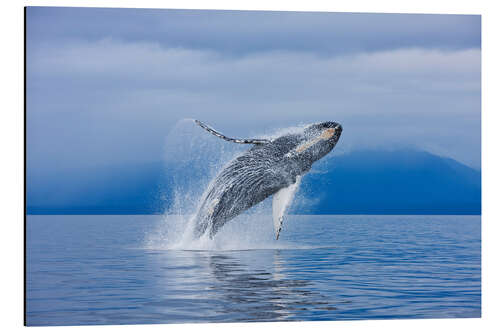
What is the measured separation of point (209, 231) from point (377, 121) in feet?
14.0

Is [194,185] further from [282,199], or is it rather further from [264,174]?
[282,199]

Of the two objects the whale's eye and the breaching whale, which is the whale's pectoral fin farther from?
the whale's eye

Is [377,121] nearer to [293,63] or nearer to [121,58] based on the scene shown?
[293,63]

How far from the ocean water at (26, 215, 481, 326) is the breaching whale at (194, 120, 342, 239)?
23.4 inches

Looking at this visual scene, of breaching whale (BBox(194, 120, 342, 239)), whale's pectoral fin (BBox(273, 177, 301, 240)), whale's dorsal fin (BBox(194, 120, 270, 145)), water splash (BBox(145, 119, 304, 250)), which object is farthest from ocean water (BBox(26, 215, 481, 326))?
whale's dorsal fin (BBox(194, 120, 270, 145))

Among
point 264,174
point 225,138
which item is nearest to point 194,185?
point 264,174

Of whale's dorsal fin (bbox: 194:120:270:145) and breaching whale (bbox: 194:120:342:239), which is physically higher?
whale's dorsal fin (bbox: 194:120:270:145)

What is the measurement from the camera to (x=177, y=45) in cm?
1291

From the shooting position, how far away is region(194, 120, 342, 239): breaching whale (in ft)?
46.4

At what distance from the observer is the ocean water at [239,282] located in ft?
31.1

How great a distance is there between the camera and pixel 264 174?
47.1ft

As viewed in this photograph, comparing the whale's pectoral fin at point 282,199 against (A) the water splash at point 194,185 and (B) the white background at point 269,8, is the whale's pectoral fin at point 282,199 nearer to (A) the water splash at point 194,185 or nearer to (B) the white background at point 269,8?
(A) the water splash at point 194,185

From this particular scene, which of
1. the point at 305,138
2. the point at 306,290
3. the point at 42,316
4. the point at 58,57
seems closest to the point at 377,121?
the point at 305,138

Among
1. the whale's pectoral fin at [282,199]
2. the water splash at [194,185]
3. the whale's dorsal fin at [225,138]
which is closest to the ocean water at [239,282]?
the water splash at [194,185]
